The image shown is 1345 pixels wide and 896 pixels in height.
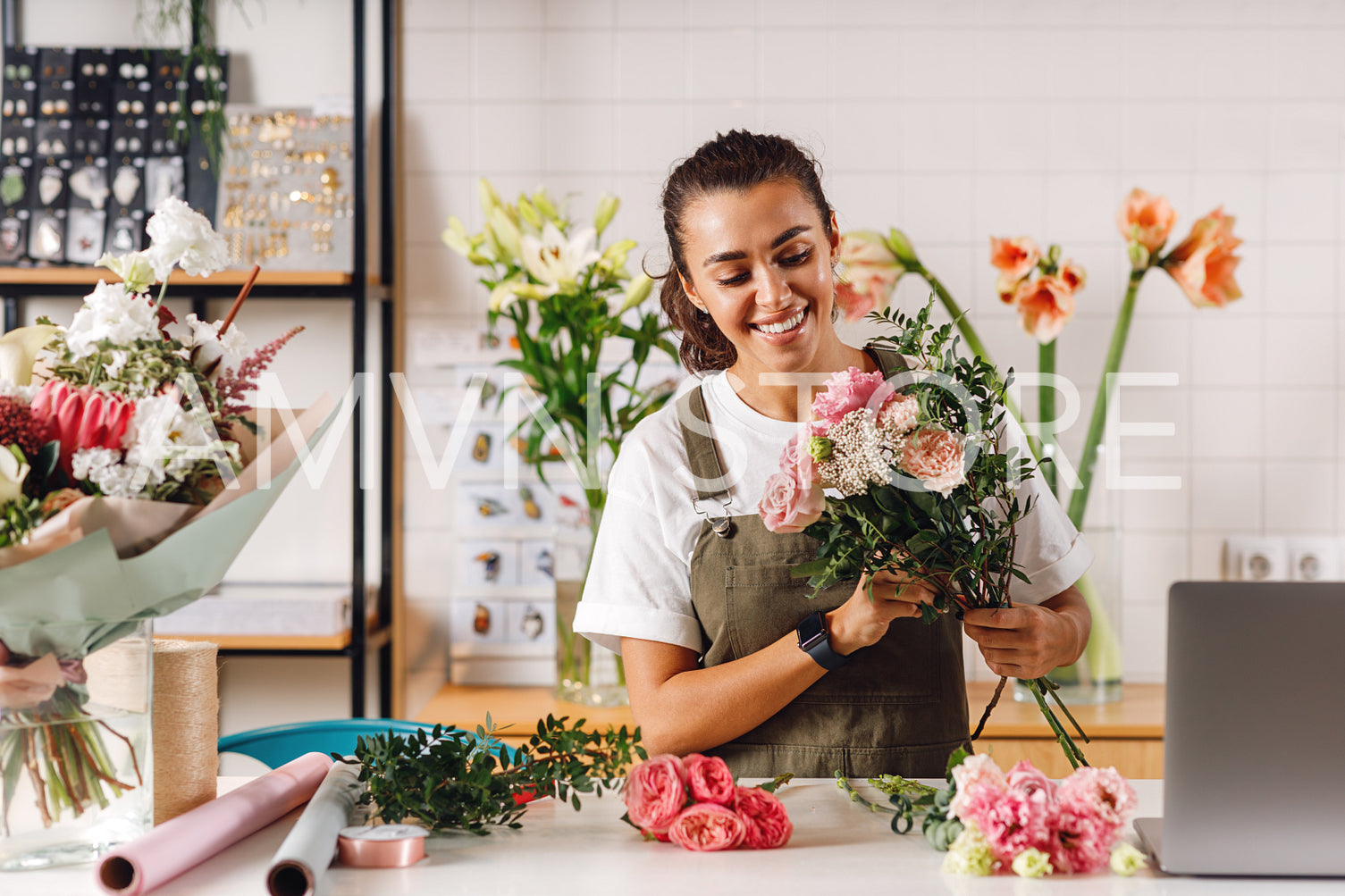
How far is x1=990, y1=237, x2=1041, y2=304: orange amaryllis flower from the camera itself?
1.88 m

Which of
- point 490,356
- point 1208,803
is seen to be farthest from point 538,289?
point 1208,803

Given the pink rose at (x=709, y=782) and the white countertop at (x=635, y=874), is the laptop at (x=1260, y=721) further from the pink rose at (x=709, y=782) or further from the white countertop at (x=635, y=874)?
the pink rose at (x=709, y=782)

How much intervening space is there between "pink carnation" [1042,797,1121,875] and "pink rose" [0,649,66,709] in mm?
747

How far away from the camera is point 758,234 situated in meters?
1.18

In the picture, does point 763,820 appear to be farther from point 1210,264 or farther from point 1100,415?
point 1210,264

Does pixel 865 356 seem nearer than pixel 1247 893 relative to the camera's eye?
No

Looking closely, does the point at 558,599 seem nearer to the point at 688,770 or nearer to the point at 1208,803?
the point at 688,770

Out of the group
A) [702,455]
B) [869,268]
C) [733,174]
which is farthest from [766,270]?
[869,268]


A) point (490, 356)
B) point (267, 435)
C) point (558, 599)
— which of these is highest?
point (490, 356)

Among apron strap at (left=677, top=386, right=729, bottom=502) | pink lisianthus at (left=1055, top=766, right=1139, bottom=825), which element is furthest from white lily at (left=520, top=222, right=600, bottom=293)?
pink lisianthus at (left=1055, top=766, right=1139, bottom=825)

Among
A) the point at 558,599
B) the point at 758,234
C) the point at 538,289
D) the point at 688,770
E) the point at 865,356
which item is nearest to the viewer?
the point at 688,770

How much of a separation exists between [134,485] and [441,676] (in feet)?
5.33

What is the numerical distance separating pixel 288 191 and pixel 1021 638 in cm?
171

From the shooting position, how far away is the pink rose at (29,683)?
76cm
